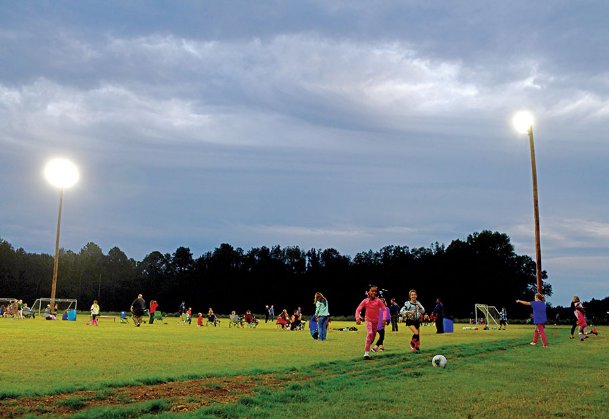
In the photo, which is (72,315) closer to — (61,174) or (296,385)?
(61,174)

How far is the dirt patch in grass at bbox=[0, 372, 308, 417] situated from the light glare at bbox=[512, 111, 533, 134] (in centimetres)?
2714

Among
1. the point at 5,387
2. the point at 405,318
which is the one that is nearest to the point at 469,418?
the point at 5,387

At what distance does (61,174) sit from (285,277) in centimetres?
8201

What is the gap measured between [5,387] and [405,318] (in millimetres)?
12090

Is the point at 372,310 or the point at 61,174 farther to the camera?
the point at 61,174

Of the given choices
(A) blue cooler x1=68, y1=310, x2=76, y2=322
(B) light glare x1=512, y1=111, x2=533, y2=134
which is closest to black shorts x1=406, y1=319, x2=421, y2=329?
(B) light glare x1=512, y1=111, x2=533, y2=134

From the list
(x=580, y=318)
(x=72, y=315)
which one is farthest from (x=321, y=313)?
(x=72, y=315)

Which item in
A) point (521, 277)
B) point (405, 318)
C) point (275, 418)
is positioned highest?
point (521, 277)

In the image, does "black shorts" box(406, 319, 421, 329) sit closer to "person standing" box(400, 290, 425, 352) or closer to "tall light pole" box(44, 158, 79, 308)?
"person standing" box(400, 290, 425, 352)

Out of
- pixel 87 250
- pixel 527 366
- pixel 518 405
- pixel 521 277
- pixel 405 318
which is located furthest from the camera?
pixel 87 250

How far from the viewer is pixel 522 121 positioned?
34.5 m

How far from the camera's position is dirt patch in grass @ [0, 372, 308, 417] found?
8.51 meters

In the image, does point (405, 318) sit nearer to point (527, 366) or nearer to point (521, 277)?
point (527, 366)

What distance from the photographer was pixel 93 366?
1402 centimetres
